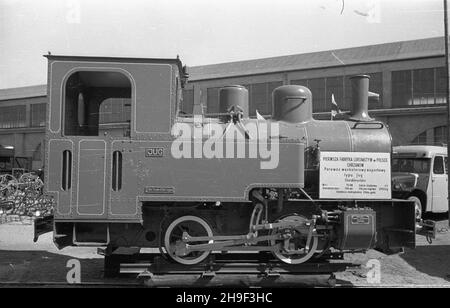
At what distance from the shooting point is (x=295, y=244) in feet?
20.0

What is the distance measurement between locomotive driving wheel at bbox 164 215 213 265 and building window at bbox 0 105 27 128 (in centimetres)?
310

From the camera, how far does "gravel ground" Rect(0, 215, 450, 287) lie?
6.52m

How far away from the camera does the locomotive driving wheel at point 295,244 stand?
5.89m

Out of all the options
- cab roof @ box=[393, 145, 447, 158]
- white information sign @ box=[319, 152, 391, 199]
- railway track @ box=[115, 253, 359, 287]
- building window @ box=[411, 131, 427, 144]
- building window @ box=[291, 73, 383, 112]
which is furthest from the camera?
building window @ box=[411, 131, 427, 144]

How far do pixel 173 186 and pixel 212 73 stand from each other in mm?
2911

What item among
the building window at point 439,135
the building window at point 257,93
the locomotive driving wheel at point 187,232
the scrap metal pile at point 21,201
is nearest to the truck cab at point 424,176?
the building window at point 257,93

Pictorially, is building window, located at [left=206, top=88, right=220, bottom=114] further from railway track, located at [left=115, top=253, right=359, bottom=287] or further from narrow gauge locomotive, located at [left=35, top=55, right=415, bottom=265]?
railway track, located at [left=115, top=253, right=359, bottom=287]

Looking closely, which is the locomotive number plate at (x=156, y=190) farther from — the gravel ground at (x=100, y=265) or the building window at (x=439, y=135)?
the building window at (x=439, y=135)

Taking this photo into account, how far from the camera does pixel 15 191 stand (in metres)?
14.8

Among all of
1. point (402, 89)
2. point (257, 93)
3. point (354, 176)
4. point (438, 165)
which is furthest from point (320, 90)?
point (402, 89)

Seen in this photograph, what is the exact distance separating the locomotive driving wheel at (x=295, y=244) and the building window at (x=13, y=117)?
4.38m

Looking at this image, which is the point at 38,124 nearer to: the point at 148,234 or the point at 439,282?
the point at 148,234

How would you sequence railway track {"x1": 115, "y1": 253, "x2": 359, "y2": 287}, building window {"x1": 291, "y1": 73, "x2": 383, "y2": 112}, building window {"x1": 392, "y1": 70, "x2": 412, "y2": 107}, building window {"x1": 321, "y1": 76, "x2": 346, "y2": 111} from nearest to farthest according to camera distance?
railway track {"x1": 115, "y1": 253, "x2": 359, "y2": 287} < building window {"x1": 291, "y1": 73, "x2": 383, "y2": 112} < building window {"x1": 321, "y1": 76, "x2": 346, "y2": 111} < building window {"x1": 392, "y1": 70, "x2": 412, "y2": 107}

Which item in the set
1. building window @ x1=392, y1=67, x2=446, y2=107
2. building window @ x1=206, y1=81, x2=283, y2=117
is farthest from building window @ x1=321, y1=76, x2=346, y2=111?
building window @ x1=392, y1=67, x2=446, y2=107
